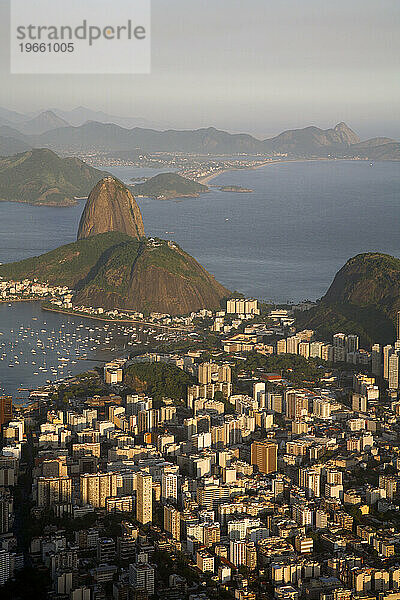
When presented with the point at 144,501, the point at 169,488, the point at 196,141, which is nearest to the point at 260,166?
the point at 196,141

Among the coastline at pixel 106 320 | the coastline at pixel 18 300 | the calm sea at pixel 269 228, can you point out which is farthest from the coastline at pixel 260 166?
the coastline at pixel 106 320

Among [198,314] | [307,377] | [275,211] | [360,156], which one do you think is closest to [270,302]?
[198,314]

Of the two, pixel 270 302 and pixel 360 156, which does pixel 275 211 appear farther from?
pixel 360 156

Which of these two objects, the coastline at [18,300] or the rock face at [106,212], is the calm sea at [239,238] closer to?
the coastline at [18,300]

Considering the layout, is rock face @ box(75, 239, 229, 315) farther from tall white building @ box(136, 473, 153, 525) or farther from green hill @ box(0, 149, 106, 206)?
green hill @ box(0, 149, 106, 206)

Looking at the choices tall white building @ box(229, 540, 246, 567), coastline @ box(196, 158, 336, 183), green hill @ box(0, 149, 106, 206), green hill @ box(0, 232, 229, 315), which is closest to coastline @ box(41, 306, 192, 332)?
green hill @ box(0, 232, 229, 315)

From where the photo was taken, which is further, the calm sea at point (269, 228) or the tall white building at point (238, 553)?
the calm sea at point (269, 228)
